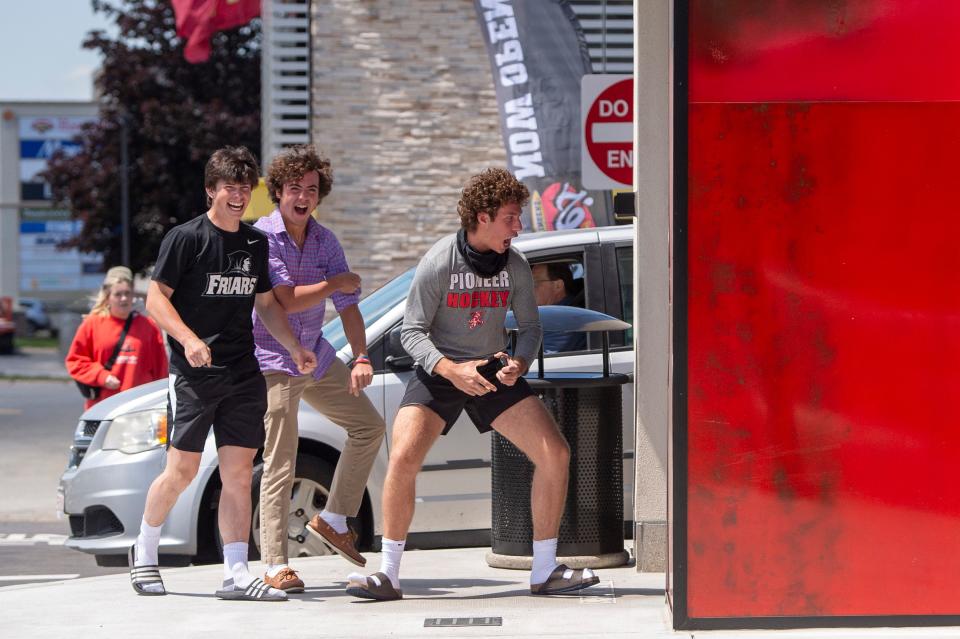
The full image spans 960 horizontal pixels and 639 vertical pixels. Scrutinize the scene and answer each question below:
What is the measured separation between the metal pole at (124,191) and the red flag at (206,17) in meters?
17.1

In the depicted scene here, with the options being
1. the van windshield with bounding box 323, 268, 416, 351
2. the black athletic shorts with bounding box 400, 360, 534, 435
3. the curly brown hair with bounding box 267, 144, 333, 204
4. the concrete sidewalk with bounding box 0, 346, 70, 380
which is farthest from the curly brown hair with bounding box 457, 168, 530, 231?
the concrete sidewalk with bounding box 0, 346, 70, 380

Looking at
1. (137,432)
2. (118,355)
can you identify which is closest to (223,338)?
(137,432)

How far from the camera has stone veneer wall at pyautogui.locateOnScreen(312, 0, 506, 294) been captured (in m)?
18.4

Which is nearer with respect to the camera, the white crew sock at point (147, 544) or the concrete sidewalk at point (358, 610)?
the concrete sidewalk at point (358, 610)

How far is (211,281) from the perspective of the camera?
21.1 feet

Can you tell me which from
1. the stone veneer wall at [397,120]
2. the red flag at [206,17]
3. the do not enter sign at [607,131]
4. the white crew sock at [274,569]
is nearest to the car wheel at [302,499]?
the white crew sock at [274,569]

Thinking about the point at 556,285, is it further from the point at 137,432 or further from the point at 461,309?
the point at 137,432

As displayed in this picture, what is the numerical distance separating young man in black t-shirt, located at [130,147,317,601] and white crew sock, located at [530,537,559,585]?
1136 millimetres

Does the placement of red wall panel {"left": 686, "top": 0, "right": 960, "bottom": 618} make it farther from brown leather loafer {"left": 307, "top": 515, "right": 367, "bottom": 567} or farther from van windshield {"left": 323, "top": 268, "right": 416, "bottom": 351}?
van windshield {"left": 323, "top": 268, "right": 416, "bottom": 351}

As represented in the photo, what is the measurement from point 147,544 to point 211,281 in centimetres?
127

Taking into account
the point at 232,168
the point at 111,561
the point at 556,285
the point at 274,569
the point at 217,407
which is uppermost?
the point at 232,168

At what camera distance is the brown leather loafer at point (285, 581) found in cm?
672

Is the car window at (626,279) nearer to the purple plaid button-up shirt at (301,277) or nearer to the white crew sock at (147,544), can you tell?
the purple plaid button-up shirt at (301,277)

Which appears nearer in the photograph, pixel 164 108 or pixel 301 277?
pixel 301 277
